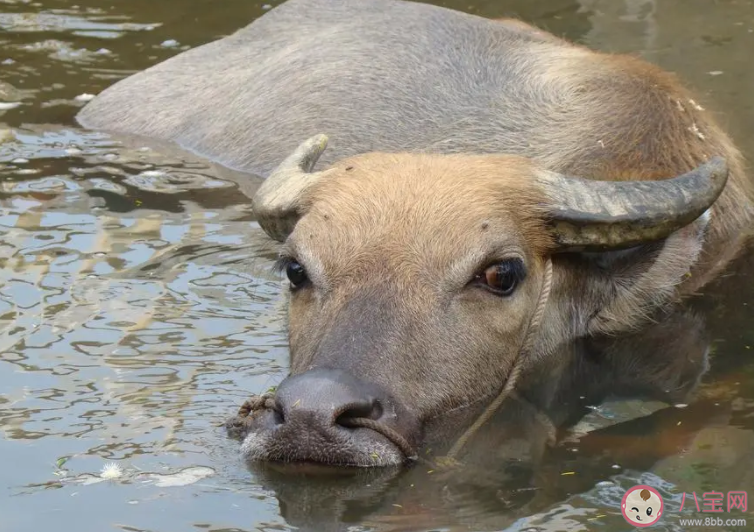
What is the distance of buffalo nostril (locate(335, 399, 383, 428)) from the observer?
4727 mm

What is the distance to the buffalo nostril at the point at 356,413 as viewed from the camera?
186 inches

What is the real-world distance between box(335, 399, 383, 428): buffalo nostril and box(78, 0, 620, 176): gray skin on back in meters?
2.71

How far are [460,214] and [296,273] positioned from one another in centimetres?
77

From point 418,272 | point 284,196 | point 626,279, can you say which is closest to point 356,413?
point 418,272

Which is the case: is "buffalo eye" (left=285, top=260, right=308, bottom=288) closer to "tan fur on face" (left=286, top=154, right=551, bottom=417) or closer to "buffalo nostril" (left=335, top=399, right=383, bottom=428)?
"tan fur on face" (left=286, top=154, right=551, bottom=417)

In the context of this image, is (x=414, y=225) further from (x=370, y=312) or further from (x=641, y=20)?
(x=641, y=20)

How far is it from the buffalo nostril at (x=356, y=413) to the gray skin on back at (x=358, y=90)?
8.88ft

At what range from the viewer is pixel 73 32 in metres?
12.7

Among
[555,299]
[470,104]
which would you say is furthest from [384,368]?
[470,104]

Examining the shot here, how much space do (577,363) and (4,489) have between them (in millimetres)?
2793

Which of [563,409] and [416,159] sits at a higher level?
[416,159]

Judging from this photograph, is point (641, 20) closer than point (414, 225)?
No

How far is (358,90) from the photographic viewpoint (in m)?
8.91

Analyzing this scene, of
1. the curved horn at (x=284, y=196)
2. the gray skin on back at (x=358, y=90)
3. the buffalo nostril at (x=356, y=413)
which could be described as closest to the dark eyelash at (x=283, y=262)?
the curved horn at (x=284, y=196)
